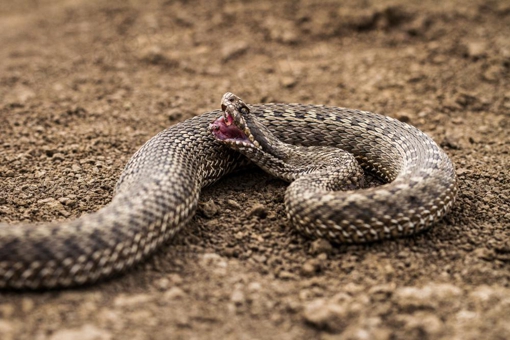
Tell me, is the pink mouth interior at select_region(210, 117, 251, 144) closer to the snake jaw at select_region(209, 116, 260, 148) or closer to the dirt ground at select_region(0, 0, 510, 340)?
the snake jaw at select_region(209, 116, 260, 148)

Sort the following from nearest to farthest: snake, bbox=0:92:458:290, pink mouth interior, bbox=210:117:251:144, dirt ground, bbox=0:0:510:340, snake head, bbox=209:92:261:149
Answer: dirt ground, bbox=0:0:510:340 < snake, bbox=0:92:458:290 < snake head, bbox=209:92:261:149 < pink mouth interior, bbox=210:117:251:144

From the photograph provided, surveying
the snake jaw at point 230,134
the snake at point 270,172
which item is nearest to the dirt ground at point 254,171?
the snake at point 270,172

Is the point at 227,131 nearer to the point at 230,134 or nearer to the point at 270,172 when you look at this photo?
the point at 230,134

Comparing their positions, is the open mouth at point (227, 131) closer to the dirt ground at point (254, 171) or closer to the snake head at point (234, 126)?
the snake head at point (234, 126)

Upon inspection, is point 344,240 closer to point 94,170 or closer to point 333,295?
point 333,295

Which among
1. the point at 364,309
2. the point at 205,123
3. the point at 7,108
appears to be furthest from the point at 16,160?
the point at 364,309

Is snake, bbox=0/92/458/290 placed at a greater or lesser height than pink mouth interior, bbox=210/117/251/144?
lesser

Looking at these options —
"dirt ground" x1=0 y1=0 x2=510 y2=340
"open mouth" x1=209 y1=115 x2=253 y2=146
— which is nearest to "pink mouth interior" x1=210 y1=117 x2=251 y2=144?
"open mouth" x1=209 y1=115 x2=253 y2=146
